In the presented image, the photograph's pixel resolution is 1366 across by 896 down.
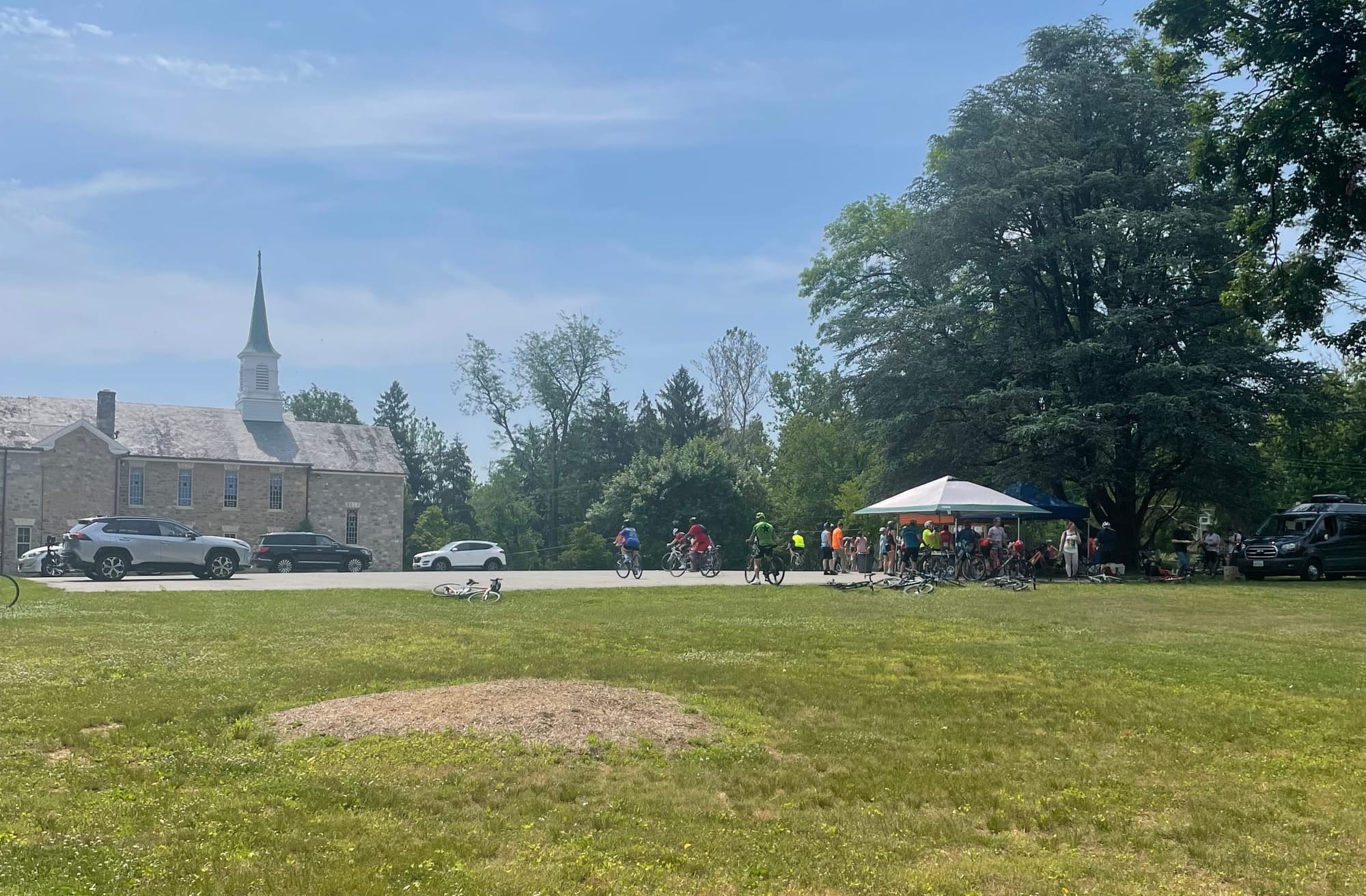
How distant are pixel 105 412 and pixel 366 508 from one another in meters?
13.3

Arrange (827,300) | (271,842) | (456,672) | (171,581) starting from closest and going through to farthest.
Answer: (271,842)
(456,672)
(171,581)
(827,300)

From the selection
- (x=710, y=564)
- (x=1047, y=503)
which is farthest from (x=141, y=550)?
(x=1047, y=503)

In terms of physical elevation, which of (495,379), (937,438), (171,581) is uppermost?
(495,379)

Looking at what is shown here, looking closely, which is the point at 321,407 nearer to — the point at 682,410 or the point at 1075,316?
the point at 682,410

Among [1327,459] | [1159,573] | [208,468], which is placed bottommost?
[1159,573]

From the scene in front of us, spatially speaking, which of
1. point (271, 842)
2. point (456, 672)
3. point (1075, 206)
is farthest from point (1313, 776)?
point (1075, 206)

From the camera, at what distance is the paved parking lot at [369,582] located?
2603 centimetres

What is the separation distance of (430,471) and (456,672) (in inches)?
3123

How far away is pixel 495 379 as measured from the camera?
7844 centimetres

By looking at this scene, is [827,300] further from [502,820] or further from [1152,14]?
[502,820]

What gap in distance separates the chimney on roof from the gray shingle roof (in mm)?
500

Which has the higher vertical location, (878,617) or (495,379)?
(495,379)

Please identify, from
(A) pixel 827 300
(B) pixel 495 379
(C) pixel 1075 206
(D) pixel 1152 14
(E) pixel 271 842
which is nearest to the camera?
(E) pixel 271 842

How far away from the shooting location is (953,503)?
26875mm
